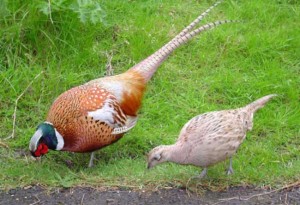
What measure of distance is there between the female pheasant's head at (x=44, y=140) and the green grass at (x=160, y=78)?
17 cm

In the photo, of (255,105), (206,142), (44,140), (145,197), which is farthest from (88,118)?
(255,105)

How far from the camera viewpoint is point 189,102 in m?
5.28

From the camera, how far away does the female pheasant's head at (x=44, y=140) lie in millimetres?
4383

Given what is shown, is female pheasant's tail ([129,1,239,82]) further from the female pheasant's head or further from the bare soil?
the bare soil

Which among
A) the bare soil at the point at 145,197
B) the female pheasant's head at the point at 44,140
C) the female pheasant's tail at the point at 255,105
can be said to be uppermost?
the female pheasant's tail at the point at 255,105

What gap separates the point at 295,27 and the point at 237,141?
2.06m

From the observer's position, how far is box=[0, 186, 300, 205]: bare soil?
13.4 feet

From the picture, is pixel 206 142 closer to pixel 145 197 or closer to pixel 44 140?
pixel 145 197

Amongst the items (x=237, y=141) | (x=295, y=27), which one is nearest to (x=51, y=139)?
(x=237, y=141)

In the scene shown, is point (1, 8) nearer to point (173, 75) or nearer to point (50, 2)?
point (50, 2)

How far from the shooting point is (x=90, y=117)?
14.7 ft

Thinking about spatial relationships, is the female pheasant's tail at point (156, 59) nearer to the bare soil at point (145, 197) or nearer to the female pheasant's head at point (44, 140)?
the female pheasant's head at point (44, 140)

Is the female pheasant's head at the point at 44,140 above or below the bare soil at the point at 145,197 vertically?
above

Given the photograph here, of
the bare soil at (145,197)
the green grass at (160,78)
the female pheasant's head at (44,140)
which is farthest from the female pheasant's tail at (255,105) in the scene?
the female pheasant's head at (44,140)
